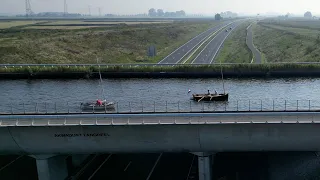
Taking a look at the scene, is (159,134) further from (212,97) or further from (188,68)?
(188,68)

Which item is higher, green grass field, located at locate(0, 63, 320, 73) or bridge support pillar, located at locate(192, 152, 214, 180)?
green grass field, located at locate(0, 63, 320, 73)

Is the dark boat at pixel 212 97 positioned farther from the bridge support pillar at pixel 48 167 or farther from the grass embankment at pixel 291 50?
the grass embankment at pixel 291 50

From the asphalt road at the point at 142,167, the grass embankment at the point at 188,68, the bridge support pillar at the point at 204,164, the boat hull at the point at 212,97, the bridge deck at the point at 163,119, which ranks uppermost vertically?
the grass embankment at the point at 188,68

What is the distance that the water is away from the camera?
58.1m

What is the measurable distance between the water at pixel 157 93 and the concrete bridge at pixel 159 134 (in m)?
12.5

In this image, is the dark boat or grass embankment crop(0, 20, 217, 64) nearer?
the dark boat

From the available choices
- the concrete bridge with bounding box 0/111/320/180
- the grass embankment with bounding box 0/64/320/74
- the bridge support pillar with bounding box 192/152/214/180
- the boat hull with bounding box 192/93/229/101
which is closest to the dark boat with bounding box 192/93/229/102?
the boat hull with bounding box 192/93/229/101

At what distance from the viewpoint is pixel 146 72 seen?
250 ft

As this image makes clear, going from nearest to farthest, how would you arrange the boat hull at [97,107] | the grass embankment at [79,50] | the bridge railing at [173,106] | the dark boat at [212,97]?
the boat hull at [97,107]
the bridge railing at [173,106]
the dark boat at [212,97]
the grass embankment at [79,50]

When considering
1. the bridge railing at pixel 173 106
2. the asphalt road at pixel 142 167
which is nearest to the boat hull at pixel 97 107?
the bridge railing at pixel 173 106

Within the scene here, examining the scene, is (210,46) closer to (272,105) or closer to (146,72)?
(146,72)

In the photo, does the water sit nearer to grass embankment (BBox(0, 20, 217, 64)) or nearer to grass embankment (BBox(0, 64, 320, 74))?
grass embankment (BBox(0, 64, 320, 74))

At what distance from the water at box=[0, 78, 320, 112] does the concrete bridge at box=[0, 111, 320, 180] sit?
12457 mm

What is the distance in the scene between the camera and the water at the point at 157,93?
191 feet
